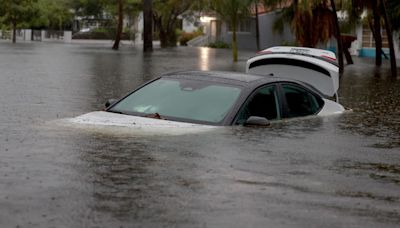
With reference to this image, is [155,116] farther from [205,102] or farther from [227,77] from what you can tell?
[227,77]

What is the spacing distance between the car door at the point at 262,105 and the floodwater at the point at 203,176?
181 mm

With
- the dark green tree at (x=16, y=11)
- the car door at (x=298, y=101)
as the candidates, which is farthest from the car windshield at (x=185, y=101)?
the dark green tree at (x=16, y=11)

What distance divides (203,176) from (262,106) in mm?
3395

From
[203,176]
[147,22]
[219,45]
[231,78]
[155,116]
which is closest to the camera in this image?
[203,176]

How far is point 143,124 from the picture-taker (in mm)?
10164

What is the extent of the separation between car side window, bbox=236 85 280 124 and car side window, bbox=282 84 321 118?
20cm

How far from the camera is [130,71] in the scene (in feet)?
99.3

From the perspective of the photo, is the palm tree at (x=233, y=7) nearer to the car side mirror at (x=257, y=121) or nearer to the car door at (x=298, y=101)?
the car door at (x=298, y=101)

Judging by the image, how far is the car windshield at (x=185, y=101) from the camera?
1059cm

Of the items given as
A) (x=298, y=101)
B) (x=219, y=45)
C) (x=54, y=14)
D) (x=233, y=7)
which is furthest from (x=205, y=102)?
(x=54, y=14)

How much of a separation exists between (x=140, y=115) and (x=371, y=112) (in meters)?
7.66

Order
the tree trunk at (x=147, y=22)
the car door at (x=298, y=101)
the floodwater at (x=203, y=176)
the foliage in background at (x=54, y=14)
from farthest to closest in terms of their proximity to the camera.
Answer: the foliage in background at (x=54, y=14) → the tree trunk at (x=147, y=22) → the car door at (x=298, y=101) → the floodwater at (x=203, y=176)

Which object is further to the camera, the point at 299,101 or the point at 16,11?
the point at 16,11

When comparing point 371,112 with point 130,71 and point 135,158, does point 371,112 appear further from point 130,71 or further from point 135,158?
point 130,71
